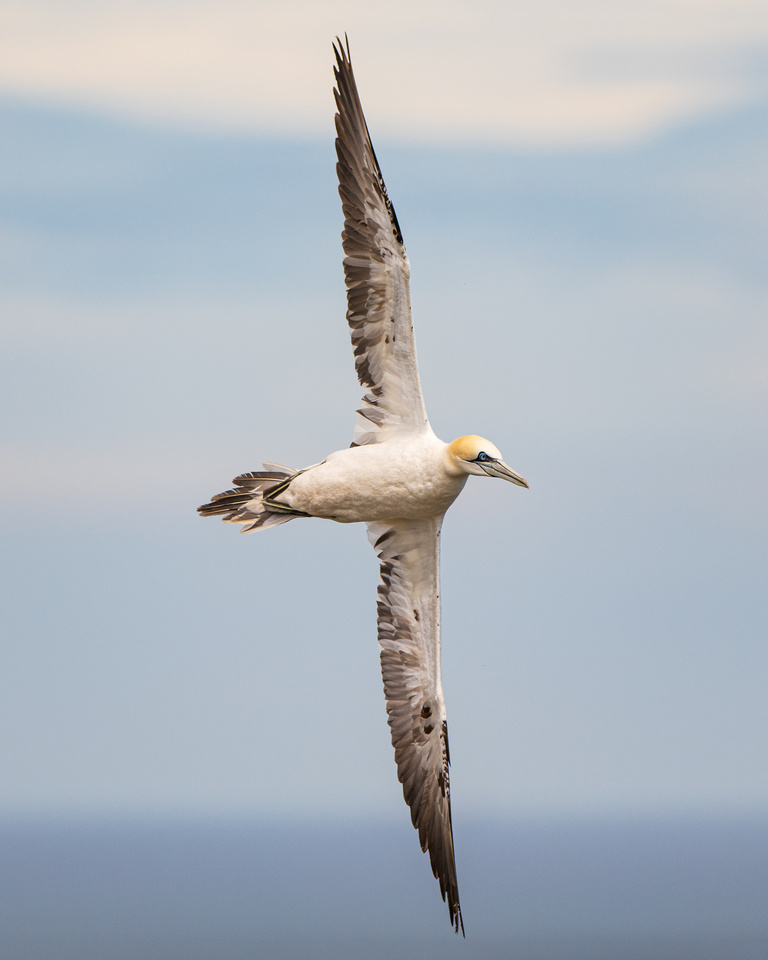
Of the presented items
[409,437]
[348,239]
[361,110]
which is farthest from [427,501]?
[361,110]

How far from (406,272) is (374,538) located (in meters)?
3.83

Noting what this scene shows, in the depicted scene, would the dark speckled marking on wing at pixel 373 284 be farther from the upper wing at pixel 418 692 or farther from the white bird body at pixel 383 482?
the upper wing at pixel 418 692

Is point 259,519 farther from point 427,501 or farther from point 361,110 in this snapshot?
point 361,110

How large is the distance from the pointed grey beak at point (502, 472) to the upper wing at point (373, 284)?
120cm

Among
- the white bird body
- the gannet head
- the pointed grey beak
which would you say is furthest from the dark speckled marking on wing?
the pointed grey beak

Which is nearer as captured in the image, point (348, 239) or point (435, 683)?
point (348, 239)

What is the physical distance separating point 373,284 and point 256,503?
335 centimetres

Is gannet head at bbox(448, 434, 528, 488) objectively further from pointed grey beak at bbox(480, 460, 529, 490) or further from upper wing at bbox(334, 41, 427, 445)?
upper wing at bbox(334, 41, 427, 445)

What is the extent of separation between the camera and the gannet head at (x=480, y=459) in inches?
616

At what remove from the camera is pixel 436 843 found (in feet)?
59.5

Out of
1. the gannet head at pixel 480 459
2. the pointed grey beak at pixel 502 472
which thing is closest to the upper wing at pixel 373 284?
the gannet head at pixel 480 459

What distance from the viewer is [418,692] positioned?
18.2 meters

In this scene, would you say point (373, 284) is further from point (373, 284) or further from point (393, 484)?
point (393, 484)

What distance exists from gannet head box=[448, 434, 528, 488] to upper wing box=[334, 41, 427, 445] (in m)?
0.89
